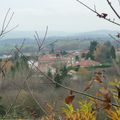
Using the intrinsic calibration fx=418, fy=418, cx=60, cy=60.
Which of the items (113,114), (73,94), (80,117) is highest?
(73,94)

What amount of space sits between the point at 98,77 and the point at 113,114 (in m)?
0.20

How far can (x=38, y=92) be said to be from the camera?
3334 cm

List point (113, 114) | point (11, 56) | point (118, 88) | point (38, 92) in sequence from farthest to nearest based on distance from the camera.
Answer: point (38, 92) → point (11, 56) → point (113, 114) → point (118, 88)

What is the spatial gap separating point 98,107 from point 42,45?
1.25 meters

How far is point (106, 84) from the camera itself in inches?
83.0

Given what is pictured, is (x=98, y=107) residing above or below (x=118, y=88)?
below

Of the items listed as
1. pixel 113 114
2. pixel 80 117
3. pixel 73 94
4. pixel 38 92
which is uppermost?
pixel 73 94

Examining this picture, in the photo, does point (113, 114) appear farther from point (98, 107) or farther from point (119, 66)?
point (119, 66)

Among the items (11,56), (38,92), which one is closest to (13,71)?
(38,92)

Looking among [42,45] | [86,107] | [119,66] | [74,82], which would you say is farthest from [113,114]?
[74,82]

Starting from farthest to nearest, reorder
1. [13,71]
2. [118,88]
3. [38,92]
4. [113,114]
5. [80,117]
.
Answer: [13,71] → [38,92] → [80,117] → [113,114] → [118,88]

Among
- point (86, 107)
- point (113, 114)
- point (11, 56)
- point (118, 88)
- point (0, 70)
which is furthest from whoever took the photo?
point (11, 56)

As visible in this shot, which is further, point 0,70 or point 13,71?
point 13,71

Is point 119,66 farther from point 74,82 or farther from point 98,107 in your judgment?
point 74,82
